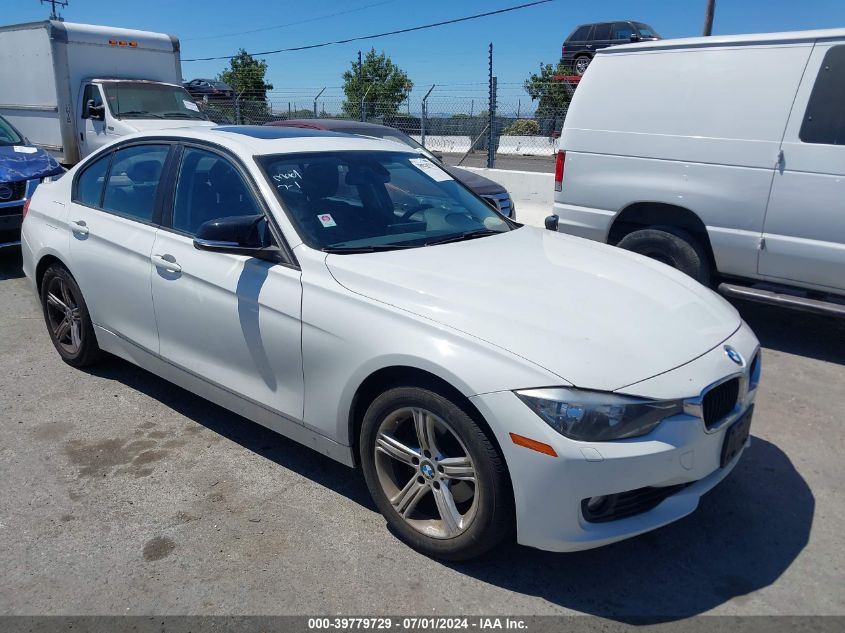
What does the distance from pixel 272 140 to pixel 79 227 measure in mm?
1495

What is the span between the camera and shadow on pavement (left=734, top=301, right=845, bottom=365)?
5707 mm

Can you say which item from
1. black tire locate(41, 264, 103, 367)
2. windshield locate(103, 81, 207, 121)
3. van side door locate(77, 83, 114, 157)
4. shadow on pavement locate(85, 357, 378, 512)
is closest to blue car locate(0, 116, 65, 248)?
black tire locate(41, 264, 103, 367)

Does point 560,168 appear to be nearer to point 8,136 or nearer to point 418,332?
point 418,332

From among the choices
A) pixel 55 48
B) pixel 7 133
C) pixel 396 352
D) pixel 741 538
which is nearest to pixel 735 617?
pixel 741 538

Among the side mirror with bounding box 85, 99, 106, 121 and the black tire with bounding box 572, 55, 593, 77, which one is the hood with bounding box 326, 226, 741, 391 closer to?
the side mirror with bounding box 85, 99, 106, 121

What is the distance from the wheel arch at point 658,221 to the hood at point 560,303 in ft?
7.85

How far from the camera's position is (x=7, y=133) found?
9.34 metres

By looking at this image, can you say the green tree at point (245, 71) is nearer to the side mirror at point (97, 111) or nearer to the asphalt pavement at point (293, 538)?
the side mirror at point (97, 111)

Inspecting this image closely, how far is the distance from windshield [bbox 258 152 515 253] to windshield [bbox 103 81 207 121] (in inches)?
406

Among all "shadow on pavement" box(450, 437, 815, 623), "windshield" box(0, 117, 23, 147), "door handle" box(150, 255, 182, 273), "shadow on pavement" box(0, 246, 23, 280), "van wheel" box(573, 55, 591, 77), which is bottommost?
"shadow on pavement" box(450, 437, 815, 623)

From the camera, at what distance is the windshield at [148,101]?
1298 cm

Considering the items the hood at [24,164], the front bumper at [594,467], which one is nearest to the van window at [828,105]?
the front bumper at [594,467]

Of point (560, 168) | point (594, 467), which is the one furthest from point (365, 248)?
point (560, 168)

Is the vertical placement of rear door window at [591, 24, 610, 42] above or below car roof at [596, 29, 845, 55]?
above
